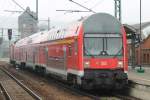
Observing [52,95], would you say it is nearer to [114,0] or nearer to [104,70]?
[104,70]

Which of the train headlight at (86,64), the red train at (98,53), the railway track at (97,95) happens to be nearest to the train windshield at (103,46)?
the red train at (98,53)

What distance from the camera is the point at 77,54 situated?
19766 mm

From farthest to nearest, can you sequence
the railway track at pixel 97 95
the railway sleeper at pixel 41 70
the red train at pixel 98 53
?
the railway sleeper at pixel 41 70
the red train at pixel 98 53
the railway track at pixel 97 95

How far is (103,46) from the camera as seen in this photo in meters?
19.9

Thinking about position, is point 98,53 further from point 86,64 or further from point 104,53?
point 86,64

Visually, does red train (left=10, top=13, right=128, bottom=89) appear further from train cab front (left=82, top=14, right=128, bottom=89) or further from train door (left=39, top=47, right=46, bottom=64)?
train door (left=39, top=47, right=46, bottom=64)

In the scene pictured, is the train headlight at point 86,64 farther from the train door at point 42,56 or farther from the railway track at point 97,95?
the train door at point 42,56

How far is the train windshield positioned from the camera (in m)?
19.8

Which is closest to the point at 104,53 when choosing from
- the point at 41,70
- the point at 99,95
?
the point at 99,95

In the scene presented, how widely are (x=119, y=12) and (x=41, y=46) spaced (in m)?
8.30

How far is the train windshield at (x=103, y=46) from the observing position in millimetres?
19766

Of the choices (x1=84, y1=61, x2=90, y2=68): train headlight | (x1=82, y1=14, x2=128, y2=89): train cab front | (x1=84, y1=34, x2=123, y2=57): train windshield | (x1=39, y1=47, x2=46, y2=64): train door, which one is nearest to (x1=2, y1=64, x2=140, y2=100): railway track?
(x1=82, y1=14, x2=128, y2=89): train cab front

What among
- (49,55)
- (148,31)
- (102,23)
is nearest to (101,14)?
(102,23)

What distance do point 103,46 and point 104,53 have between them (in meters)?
0.30
